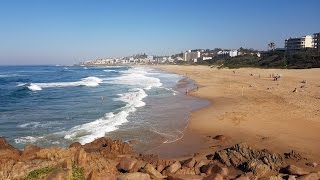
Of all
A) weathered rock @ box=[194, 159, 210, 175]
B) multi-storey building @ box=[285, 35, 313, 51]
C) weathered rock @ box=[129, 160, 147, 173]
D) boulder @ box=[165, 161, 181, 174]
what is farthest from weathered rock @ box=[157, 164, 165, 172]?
multi-storey building @ box=[285, 35, 313, 51]

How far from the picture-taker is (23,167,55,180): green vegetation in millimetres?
8844

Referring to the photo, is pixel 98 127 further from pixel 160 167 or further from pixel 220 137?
pixel 160 167

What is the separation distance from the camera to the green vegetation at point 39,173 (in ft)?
29.0

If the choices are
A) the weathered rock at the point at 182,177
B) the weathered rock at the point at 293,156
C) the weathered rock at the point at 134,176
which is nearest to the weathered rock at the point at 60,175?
the weathered rock at the point at 134,176

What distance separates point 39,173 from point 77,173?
85 cm

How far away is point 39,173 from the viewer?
A: 355 inches

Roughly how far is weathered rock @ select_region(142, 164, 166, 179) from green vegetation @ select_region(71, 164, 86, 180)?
1.92 meters

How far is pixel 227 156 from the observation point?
13.0 m

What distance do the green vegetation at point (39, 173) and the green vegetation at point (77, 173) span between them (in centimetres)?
49

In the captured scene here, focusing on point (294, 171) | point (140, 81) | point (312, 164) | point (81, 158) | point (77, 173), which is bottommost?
point (140, 81)

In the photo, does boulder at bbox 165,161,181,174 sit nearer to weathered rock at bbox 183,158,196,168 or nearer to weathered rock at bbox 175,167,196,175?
weathered rock at bbox 175,167,196,175

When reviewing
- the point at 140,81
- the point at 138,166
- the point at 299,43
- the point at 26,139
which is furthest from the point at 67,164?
the point at 299,43

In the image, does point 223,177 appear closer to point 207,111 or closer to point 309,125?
point 309,125

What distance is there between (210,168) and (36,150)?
4.86 m
